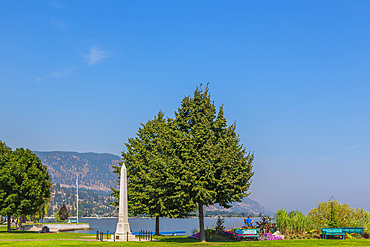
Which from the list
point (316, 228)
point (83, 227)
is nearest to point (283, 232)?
point (316, 228)

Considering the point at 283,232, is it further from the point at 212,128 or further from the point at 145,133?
the point at 145,133

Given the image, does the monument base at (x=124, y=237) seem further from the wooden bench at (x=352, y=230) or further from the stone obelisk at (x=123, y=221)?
the wooden bench at (x=352, y=230)

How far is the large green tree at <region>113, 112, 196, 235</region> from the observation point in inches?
1316

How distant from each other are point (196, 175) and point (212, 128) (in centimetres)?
526

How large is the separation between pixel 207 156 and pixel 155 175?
5975 millimetres

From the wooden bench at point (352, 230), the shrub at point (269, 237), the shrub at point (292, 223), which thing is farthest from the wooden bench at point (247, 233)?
the wooden bench at point (352, 230)

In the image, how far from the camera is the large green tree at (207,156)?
3209 cm

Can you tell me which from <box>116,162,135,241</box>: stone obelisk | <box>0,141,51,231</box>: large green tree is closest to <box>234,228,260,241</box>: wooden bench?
<box>116,162,135,241</box>: stone obelisk

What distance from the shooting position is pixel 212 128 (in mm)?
35531

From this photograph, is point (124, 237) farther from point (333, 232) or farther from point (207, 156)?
point (333, 232)

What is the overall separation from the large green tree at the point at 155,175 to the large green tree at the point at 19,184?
10.4 meters

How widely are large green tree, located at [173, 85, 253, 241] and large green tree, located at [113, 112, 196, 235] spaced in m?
0.86

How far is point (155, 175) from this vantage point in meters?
36.2

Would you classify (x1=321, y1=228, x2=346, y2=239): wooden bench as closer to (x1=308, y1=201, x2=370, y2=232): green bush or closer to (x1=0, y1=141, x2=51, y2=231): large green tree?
(x1=308, y1=201, x2=370, y2=232): green bush
